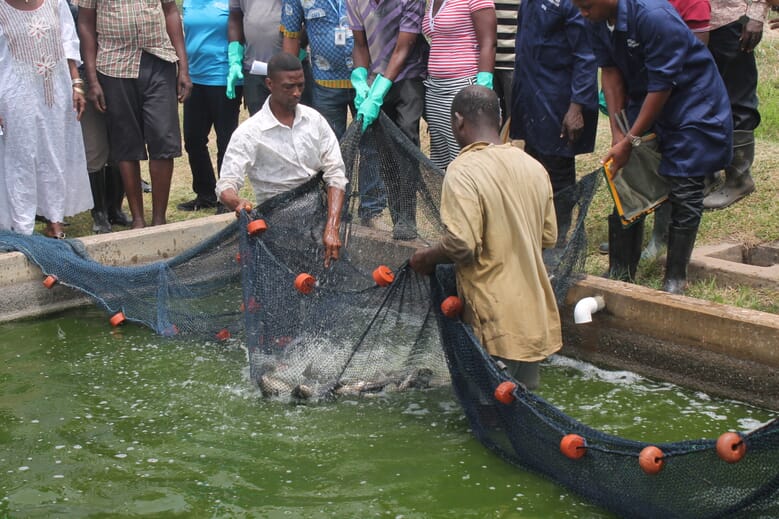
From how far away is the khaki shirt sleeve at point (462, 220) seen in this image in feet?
13.7

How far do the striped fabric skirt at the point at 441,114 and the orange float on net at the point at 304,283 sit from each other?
190 cm

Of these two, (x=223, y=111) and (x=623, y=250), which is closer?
(x=623, y=250)

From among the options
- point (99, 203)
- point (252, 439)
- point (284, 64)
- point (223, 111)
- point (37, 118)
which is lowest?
point (252, 439)

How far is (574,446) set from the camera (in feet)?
13.1

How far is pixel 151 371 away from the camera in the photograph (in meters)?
5.86

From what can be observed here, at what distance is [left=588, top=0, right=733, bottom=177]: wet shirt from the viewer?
5336 millimetres

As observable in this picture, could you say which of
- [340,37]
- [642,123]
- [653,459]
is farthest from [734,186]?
[653,459]

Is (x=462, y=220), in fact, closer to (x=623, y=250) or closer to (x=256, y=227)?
(x=256, y=227)

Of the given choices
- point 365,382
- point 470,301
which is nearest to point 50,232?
point 365,382

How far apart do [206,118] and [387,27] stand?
2.15 m

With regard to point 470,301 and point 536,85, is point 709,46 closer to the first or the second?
point 536,85

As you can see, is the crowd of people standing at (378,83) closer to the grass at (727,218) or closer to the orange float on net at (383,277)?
the grass at (727,218)

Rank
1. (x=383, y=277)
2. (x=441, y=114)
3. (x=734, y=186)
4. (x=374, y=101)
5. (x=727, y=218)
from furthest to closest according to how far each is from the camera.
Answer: (x=734, y=186), (x=727, y=218), (x=441, y=114), (x=374, y=101), (x=383, y=277)

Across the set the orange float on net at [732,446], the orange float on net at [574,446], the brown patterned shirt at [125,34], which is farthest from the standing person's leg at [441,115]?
the orange float on net at [732,446]
